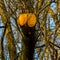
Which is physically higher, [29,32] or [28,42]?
[29,32]

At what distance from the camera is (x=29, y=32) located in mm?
9172

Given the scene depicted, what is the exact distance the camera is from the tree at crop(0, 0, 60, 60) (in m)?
9.59

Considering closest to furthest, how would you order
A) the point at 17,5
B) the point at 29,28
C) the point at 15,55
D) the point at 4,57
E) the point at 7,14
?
1. the point at 29,28
2. the point at 17,5
3. the point at 7,14
4. the point at 15,55
5. the point at 4,57

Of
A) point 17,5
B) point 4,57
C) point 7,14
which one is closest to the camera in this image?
point 17,5

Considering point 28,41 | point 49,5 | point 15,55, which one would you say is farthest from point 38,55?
point 28,41

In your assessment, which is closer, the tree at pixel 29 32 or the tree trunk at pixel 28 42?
the tree trunk at pixel 28 42

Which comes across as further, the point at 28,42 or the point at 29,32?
the point at 28,42

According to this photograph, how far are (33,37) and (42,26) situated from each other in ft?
7.57

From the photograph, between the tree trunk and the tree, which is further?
the tree

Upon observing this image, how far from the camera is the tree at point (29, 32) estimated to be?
9594 mm

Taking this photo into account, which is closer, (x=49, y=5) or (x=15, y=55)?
(x=49, y=5)

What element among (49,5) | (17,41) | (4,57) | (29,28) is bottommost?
(4,57)

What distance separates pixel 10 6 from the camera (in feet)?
35.9

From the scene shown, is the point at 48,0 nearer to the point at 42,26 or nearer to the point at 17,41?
the point at 42,26
